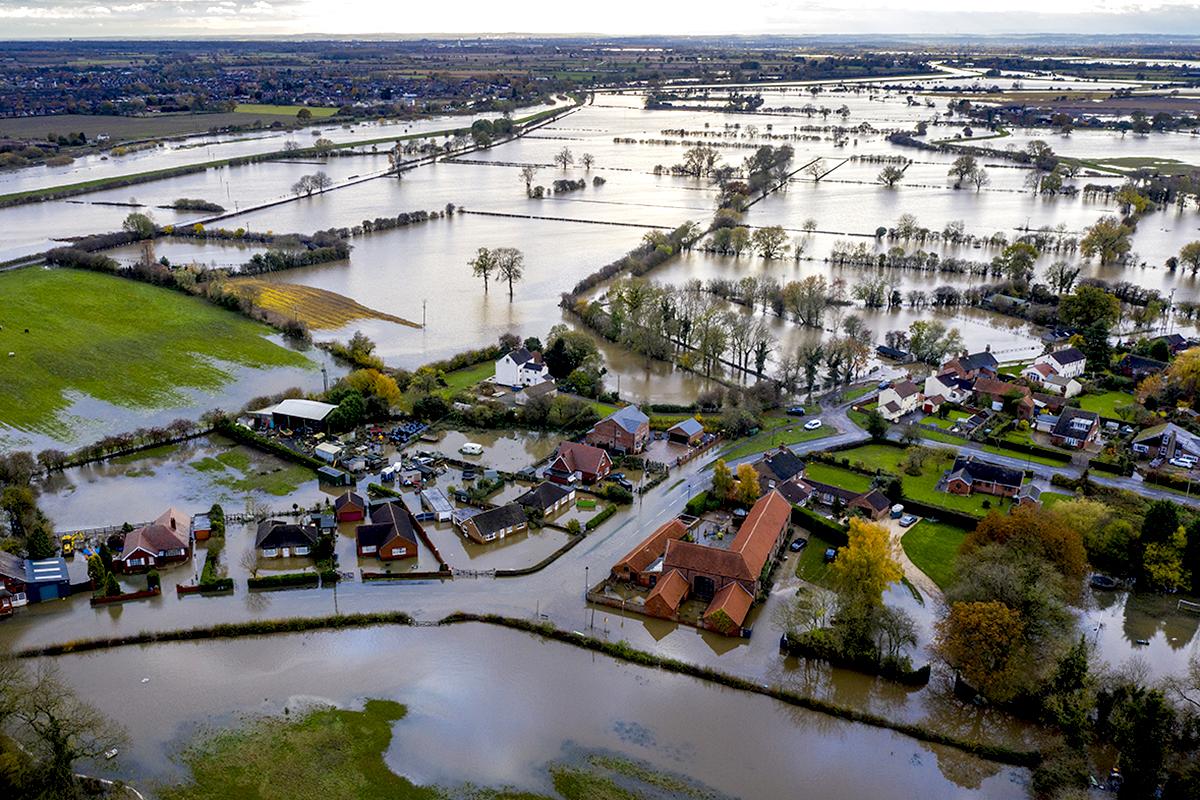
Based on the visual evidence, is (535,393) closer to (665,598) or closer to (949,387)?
(665,598)

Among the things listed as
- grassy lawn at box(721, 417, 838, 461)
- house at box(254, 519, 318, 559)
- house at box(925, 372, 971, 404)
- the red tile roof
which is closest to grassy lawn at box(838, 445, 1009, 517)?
grassy lawn at box(721, 417, 838, 461)

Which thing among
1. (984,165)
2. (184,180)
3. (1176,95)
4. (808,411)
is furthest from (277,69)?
(808,411)

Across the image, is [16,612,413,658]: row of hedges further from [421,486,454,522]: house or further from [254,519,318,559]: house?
[421,486,454,522]: house

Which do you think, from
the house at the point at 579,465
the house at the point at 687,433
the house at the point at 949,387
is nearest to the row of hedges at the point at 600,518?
the house at the point at 579,465

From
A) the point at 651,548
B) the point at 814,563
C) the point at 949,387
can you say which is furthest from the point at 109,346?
the point at 949,387

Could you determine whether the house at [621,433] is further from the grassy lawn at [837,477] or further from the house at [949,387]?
the house at [949,387]

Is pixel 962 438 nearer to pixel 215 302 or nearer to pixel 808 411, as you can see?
pixel 808 411

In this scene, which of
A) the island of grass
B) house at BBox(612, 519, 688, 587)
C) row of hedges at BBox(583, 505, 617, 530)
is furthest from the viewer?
row of hedges at BBox(583, 505, 617, 530)
